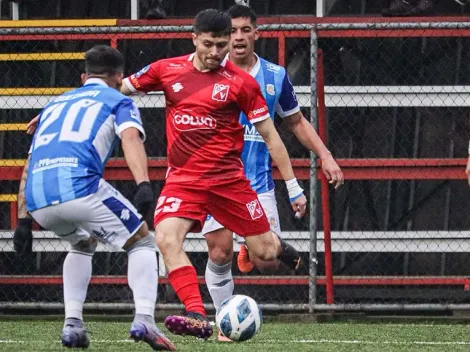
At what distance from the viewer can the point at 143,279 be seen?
6.80m

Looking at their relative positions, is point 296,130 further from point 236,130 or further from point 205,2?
point 205,2

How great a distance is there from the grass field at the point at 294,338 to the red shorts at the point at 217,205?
72cm

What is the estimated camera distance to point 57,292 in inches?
450

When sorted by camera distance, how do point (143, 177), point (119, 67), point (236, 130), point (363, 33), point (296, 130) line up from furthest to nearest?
point (363, 33), point (296, 130), point (236, 130), point (119, 67), point (143, 177)

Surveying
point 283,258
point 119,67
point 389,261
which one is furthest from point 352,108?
point 119,67

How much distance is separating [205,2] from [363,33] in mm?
1474

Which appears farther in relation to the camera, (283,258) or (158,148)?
(158,148)

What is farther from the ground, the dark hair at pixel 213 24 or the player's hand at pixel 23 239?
the dark hair at pixel 213 24

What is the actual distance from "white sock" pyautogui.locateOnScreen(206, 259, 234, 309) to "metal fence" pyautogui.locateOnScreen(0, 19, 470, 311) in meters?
2.24

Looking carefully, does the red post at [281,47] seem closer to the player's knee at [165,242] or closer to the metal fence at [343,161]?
the metal fence at [343,161]

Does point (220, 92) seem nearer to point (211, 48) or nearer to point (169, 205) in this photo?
point (211, 48)

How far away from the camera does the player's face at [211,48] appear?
7.53 metres

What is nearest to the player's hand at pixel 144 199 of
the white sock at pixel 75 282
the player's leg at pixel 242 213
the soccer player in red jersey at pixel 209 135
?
the white sock at pixel 75 282

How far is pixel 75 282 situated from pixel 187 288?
61 centimetres
